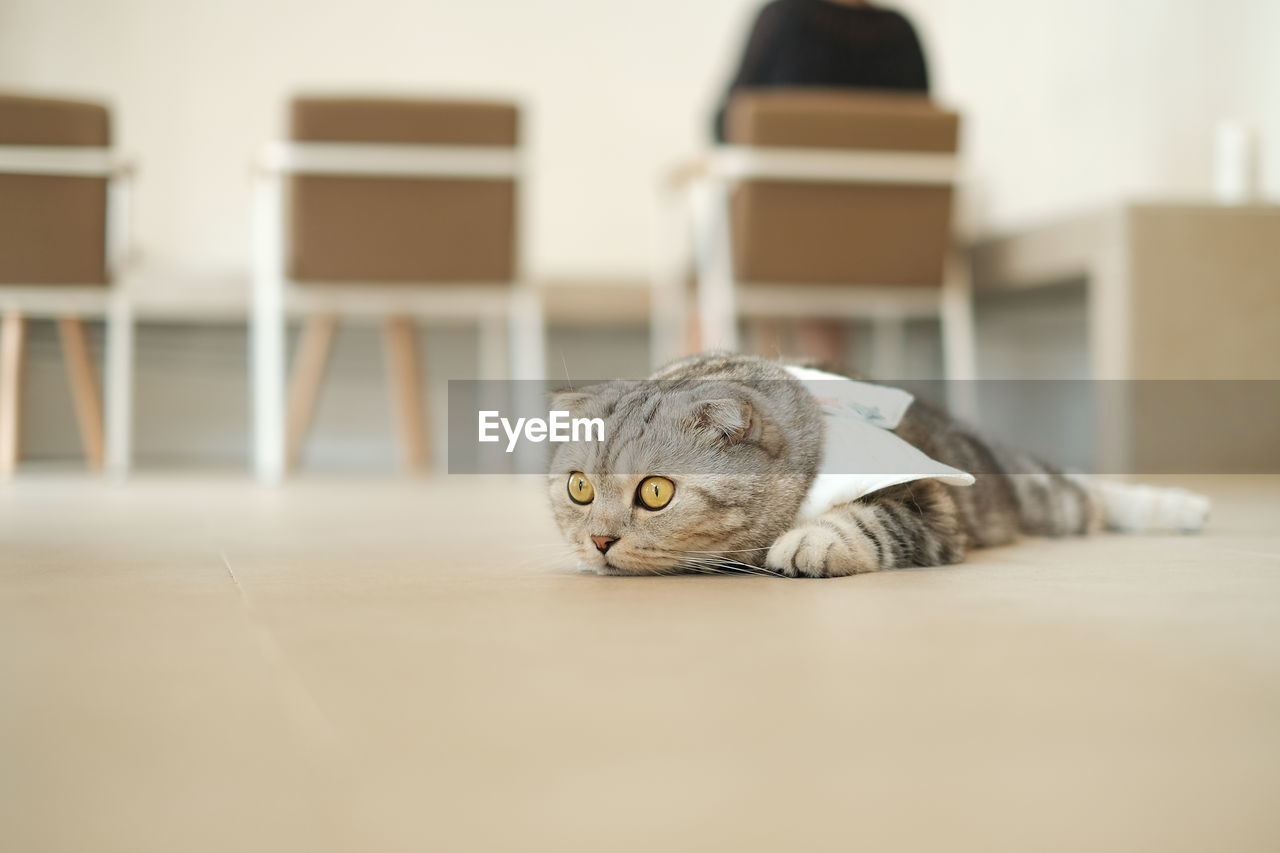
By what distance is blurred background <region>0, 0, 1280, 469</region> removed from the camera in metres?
3.78

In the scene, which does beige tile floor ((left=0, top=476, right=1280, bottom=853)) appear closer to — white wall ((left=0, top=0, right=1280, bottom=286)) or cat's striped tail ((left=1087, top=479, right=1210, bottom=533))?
cat's striped tail ((left=1087, top=479, right=1210, bottom=533))

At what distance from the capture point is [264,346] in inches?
119

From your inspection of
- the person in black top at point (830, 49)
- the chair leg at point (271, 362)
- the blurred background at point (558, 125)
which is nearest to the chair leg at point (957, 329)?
the blurred background at point (558, 125)

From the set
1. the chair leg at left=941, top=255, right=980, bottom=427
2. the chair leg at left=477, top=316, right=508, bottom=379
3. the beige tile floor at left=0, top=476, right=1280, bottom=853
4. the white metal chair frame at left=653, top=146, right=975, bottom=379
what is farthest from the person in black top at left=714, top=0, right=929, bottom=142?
the beige tile floor at left=0, top=476, right=1280, bottom=853

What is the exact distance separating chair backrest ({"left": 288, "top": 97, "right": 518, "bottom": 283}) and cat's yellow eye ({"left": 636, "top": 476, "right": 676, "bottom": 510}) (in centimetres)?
199

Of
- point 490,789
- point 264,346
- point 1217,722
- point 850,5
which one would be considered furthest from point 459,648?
point 850,5

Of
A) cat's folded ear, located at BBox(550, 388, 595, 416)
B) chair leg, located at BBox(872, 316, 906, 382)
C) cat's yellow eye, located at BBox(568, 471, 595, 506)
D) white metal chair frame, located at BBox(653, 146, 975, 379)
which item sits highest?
white metal chair frame, located at BBox(653, 146, 975, 379)

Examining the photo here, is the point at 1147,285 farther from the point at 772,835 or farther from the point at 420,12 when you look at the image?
the point at 420,12

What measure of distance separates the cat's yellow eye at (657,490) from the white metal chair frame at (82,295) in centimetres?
240

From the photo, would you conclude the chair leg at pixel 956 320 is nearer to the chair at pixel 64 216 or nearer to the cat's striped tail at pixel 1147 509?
the cat's striped tail at pixel 1147 509

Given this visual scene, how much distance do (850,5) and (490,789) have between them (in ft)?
10.8

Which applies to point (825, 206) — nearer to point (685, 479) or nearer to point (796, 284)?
point (796, 284)

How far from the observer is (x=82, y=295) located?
3.07 meters

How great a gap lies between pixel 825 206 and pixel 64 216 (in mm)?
2029
